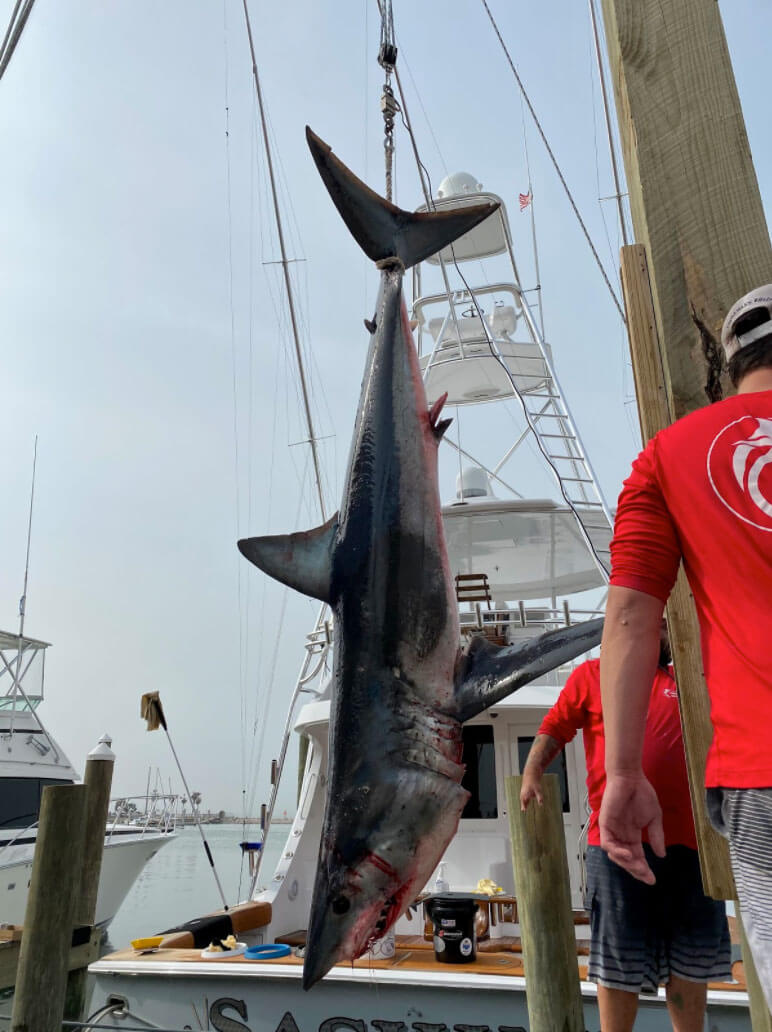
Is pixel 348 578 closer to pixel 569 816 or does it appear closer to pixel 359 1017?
pixel 359 1017

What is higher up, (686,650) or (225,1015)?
(686,650)

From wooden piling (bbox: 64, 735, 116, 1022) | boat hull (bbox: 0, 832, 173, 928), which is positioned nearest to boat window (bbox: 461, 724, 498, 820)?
wooden piling (bbox: 64, 735, 116, 1022)

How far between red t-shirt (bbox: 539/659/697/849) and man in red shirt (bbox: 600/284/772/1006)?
4.07ft

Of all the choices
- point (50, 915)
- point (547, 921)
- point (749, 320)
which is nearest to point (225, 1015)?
point (50, 915)

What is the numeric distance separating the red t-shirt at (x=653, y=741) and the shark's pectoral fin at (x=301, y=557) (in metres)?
1.11

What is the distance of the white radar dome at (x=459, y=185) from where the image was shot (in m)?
8.41

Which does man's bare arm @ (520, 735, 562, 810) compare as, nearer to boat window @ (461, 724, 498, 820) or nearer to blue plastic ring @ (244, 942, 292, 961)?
blue plastic ring @ (244, 942, 292, 961)

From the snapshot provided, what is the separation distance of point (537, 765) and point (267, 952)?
273cm

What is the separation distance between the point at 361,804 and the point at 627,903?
145cm

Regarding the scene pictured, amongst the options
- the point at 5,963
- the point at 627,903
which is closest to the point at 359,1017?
the point at 627,903

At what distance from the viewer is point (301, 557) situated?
154cm

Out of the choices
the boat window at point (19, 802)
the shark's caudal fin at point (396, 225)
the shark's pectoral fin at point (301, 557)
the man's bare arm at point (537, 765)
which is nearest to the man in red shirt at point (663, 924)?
the man's bare arm at point (537, 765)

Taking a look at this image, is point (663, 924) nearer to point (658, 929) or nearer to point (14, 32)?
point (658, 929)

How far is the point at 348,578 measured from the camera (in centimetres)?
142
